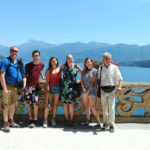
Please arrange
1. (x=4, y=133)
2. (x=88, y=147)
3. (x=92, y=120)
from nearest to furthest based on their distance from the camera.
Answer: (x=88, y=147)
(x=4, y=133)
(x=92, y=120)

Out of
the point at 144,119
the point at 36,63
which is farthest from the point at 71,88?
the point at 144,119

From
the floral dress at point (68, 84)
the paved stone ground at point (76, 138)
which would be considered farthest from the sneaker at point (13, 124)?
the floral dress at point (68, 84)

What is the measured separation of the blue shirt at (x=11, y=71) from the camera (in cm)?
752

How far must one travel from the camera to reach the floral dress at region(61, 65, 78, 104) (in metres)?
8.02

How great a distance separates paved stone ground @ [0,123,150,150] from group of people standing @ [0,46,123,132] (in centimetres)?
29

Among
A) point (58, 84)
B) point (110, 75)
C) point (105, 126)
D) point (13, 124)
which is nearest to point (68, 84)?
point (58, 84)

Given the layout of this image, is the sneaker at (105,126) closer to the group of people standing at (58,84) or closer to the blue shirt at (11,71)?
the group of people standing at (58,84)

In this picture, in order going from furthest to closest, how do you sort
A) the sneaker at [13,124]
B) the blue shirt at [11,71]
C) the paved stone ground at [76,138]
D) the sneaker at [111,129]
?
the sneaker at [13,124] → the sneaker at [111,129] → the blue shirt at [11,71] → the paved stone ground at [76,138]

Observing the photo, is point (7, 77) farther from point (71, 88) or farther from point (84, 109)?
point (84, 109)

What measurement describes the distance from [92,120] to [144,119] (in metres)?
1.32

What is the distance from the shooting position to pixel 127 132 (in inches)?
300

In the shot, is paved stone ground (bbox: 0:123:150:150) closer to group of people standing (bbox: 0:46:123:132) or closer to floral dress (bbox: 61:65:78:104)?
group of people standing (bbox: 0:46:123:132)

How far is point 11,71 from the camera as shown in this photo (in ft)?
25.0

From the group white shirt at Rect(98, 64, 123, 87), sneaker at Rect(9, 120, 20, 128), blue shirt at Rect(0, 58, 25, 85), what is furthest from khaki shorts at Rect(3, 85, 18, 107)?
white shirt at Rect(98, 64, 123, 87)
